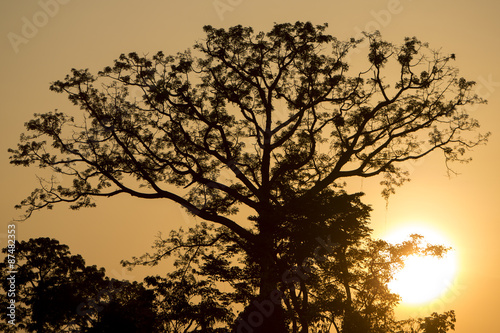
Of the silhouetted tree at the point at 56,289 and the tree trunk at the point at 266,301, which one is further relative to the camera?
the silhouetted tree at the point at 56,289

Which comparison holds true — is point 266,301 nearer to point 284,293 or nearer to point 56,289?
point 284,293

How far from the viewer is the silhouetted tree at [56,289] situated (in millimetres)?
39037

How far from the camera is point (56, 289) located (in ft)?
136

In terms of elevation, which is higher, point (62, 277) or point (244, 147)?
point (244, 147)

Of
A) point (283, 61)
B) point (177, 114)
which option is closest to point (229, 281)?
point (177, 114)

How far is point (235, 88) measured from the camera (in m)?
32.0

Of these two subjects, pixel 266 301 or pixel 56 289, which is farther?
pixel 56 289

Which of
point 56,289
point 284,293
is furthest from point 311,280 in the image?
point 56,289

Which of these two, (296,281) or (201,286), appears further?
(201,286)

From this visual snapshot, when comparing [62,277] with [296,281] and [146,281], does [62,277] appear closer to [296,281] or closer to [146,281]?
[146,281]

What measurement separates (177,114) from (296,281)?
11.3 metres

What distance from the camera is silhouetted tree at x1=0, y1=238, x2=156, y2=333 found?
39037 mm

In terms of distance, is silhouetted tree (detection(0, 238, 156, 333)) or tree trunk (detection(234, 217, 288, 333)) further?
silhouetted tree (detection(0, 238, 156, 333))

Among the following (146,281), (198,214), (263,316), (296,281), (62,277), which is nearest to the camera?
(263,316)
